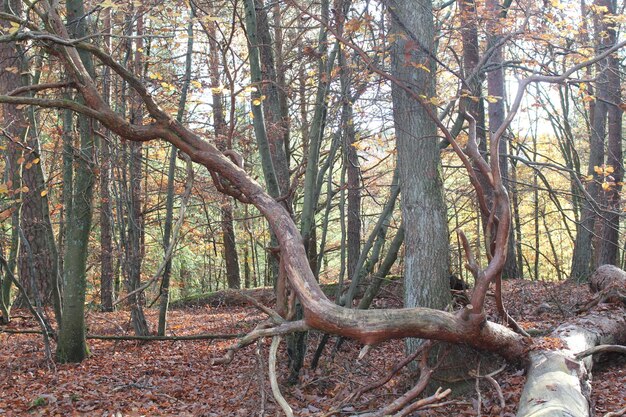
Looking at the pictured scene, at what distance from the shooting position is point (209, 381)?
7.04 m

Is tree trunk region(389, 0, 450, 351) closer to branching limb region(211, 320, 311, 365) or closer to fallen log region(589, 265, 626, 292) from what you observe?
branching limb region(211, 320, 311, 365)

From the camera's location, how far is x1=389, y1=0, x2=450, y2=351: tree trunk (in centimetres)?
557

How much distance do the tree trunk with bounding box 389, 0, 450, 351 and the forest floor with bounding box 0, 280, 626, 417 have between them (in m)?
0.95

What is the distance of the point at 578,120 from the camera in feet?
65.9

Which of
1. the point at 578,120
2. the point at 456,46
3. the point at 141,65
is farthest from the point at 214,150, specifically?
the point at 578,120

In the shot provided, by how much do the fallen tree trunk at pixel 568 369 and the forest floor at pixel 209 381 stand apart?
33 centimetres

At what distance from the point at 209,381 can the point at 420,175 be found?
3766 millimetres

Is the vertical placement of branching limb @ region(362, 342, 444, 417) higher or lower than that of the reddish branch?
lower

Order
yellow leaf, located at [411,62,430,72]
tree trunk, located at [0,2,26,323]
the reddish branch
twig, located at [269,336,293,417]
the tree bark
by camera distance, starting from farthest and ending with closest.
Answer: tree trunk, located at [0,2,26,323] → yellow leaf, located at [411,62,430,72] → the reddish branch → the tree bark → twig, located at [269,336,293,417]

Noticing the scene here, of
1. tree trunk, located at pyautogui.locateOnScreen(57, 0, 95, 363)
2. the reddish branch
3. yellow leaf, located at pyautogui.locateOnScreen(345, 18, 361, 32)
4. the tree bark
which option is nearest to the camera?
the tree bark

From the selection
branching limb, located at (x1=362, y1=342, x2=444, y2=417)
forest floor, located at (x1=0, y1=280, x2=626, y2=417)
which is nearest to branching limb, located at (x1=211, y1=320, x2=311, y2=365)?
forest floor, located at (x1=0, y1=280, x2=626, y2=417)

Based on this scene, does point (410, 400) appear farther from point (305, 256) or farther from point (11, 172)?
point (11, 172)

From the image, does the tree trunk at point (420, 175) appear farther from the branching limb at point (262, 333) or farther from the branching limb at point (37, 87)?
the branching limb at point (37, 87)

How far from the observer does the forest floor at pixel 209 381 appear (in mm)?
5438
